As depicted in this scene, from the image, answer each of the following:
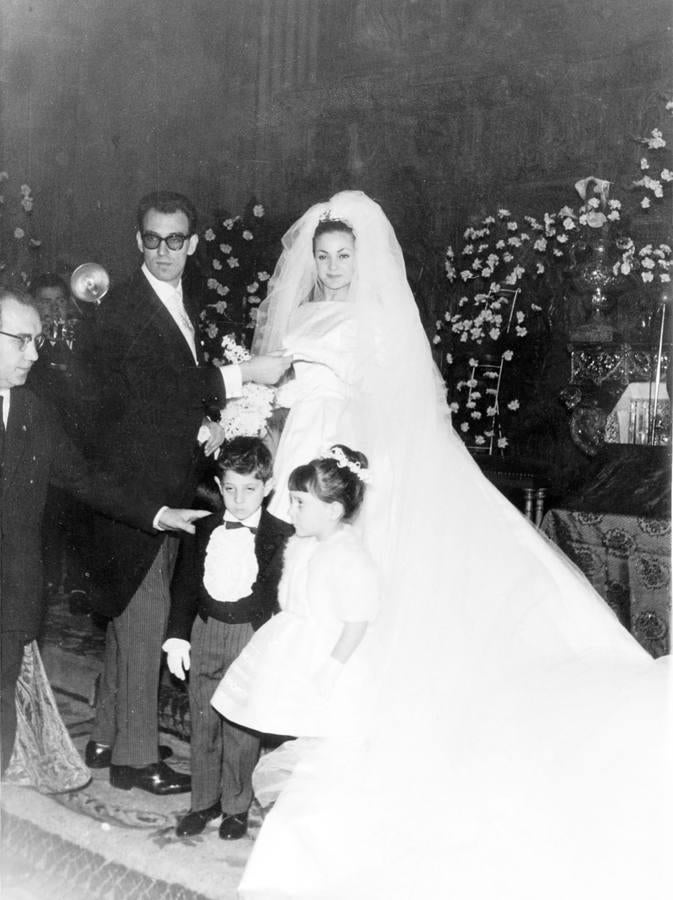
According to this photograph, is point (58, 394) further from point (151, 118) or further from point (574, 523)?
point (151, 118)

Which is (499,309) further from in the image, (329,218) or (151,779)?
(151,779)

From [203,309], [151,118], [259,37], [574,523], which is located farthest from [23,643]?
[259,37]

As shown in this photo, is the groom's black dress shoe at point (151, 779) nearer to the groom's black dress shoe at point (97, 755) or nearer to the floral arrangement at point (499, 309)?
the groom's black dress shoe at point (97, 755)

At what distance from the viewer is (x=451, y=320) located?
247 inches

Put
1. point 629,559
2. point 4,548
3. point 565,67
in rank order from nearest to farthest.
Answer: point 4,548
point 629,559
point 565,67

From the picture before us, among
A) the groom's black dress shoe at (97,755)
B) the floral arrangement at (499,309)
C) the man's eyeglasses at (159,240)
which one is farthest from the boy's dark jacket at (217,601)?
the floral arrangement at (499,309)

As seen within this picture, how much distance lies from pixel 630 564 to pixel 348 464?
5.02 ft

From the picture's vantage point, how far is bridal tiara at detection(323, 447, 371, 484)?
287 cm

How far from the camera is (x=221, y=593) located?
114 inches

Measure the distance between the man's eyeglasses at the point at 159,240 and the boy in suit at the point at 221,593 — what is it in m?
0.76

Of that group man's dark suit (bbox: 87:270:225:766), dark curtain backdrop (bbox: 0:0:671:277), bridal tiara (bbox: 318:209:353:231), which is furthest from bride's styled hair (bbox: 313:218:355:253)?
dark curtain backdrop (bbox: 0:0:671:277)

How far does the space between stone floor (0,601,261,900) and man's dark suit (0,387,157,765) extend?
27 cm

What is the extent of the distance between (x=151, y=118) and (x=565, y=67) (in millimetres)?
2891

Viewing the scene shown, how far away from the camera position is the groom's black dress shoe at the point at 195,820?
2742 millimetres
